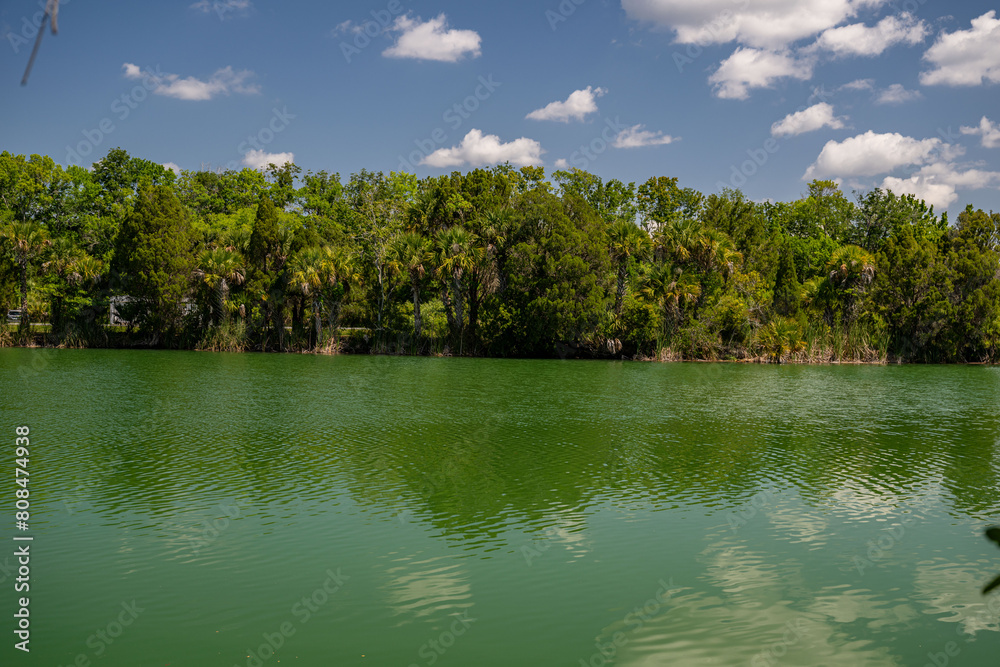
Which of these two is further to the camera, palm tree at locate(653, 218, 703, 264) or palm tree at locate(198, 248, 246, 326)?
palm tree at locate(198, 248, 246, 326)

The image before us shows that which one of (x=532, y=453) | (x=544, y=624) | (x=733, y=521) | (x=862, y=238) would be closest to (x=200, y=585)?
(x=544, y=624)

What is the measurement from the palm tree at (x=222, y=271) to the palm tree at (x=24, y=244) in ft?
36.6

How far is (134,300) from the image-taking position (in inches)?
1969

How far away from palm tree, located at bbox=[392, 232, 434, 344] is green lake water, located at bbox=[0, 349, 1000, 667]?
27196mm

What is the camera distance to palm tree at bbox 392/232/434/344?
1829 inches

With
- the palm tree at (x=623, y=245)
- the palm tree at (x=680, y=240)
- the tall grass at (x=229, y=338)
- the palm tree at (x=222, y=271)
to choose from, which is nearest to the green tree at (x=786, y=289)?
the palm tree at (x=680, y=240)

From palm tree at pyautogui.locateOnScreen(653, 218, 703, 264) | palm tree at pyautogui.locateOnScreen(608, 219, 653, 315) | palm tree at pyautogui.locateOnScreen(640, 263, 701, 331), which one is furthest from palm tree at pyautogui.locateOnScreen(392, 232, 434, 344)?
palm tree at pyautogui.locateOnScreen(653, 218, 703, 264)

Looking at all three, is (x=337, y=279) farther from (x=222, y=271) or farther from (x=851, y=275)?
(x=851, y=275)

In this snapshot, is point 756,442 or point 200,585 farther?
point 756,442

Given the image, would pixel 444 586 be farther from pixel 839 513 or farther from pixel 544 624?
pixel 839 513

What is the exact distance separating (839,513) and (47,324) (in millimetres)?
56752

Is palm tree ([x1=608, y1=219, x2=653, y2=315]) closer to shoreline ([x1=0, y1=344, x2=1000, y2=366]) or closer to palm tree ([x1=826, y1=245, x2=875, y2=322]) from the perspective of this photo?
shoreline ([x1=0, y1=344, x2=1000, y2=366])

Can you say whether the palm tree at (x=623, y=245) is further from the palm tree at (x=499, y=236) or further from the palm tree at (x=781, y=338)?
the palm tree at (x=781, y=338)

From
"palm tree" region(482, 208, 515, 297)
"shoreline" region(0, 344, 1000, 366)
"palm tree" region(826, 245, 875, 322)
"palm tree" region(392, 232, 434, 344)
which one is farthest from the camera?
"palm tree" region(482, 208, 515, 297)
